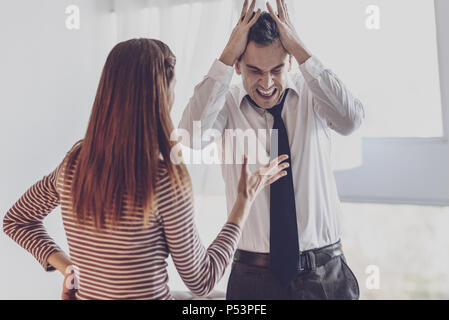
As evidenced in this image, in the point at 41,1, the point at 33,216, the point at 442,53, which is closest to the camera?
the point at 33,216

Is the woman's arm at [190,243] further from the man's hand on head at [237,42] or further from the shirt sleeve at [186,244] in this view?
the man's hand on head at [237,42]

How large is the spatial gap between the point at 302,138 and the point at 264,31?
12.7 inches

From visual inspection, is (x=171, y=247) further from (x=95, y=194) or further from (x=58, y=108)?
(x=58, y=108)

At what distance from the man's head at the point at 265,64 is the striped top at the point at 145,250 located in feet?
1.47

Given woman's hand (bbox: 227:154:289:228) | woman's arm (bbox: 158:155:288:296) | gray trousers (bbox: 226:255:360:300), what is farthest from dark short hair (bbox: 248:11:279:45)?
gray trousers (bbox: 226:255:360:300)

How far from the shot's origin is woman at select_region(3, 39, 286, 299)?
26.7 inches

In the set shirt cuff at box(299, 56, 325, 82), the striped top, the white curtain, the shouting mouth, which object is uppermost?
the white curtain

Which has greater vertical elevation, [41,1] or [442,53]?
[41,1]

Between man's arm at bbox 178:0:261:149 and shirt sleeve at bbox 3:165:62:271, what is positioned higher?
man's arm at bbox 178:0:261:149

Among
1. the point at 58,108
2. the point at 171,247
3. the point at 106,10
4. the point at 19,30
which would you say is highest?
the point at 106,10

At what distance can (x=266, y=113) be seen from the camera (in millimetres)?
1079

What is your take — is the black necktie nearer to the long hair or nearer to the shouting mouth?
the shouting mouth

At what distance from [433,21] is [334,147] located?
0.54 metres

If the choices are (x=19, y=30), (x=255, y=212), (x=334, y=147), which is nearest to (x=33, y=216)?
(x=255, y=212)
